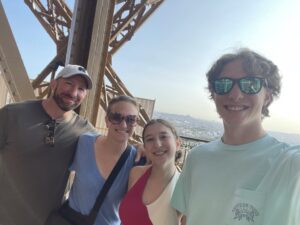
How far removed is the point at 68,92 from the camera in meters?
1.83

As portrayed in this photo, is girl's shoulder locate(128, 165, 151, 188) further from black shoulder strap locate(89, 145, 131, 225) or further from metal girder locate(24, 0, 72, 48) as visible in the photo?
metal girder locate(24, 0, 72, 48)

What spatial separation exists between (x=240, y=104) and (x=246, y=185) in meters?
0.29

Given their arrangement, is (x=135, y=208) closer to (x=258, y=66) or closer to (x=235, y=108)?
(x=235, y=108)

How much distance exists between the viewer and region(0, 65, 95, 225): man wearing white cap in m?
1.72

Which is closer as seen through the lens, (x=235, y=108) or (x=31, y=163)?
(x=235, y=108)

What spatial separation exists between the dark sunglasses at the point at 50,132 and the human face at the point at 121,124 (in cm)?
34

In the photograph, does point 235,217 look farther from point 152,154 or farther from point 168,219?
point 152,154

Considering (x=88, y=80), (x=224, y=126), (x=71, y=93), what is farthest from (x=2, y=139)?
(x=224, y=126)

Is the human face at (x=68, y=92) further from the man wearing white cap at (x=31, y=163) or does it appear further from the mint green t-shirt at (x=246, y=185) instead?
the mint green t-shirt at (x=246, y=185)

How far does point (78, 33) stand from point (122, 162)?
1.17m

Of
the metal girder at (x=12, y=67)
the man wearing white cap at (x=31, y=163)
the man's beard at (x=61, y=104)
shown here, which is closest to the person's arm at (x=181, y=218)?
the man wearing white cap at (x=31, y=163)

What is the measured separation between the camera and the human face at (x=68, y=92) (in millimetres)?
1797

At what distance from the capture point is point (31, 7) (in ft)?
13.1

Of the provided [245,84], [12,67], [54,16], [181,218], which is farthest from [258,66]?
[54,16]
